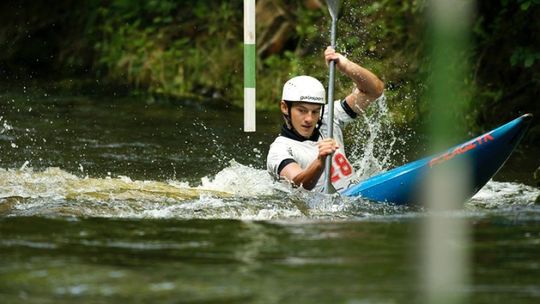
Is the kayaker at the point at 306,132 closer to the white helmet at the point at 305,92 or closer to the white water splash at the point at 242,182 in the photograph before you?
the white helmet at the point at 305,92

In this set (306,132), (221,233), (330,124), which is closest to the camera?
A: (221,233)

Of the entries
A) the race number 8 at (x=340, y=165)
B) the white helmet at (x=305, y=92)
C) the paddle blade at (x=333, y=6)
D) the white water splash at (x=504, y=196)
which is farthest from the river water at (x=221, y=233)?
the paddle blade at (x=333, y=6)

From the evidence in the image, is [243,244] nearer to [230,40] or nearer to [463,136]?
[463,136]

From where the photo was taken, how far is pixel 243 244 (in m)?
5.18

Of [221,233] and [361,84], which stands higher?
[361,84]

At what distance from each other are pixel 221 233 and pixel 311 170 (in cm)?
158

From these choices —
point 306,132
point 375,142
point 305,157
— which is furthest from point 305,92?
point 375,142

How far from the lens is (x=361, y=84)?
305 inches

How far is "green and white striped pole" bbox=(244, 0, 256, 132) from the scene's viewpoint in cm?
838

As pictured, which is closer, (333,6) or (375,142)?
(333,6)

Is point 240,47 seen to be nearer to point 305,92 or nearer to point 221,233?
point 305,92

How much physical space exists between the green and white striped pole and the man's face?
0.85 metres

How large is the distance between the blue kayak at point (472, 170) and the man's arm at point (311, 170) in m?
0.28

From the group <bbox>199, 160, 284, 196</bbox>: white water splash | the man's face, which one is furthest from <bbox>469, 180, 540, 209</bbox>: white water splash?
<bbox>199, 160, 284, 196</bbox>: white water splash
